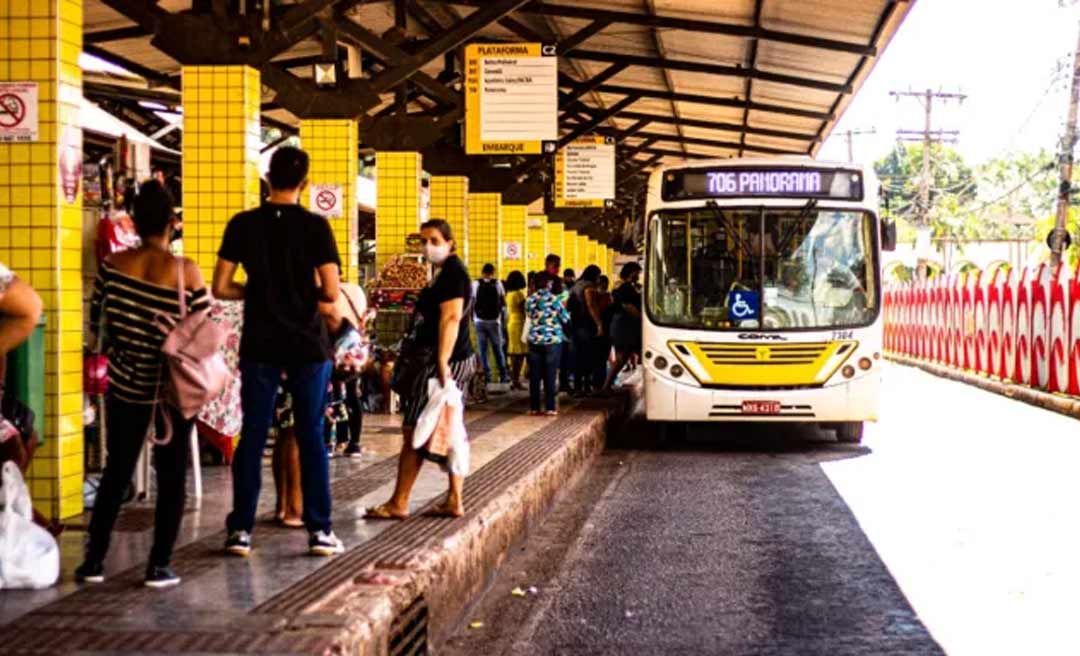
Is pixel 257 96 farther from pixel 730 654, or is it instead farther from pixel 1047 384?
pixel 1047 384

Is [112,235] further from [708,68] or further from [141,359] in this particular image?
[708,68]

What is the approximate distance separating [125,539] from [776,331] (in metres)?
9.14

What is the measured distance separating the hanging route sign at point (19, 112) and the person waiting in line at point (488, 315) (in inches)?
473

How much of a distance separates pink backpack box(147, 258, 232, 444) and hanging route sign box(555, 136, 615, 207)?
22.2 m

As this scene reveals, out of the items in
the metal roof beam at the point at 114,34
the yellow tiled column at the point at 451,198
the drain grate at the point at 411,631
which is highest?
the metal roof beam at the point at 114,34

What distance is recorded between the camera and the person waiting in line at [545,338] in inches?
687

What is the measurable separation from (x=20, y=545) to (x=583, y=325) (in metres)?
15.5

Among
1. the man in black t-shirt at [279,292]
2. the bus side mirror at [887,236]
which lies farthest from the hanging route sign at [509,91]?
the man in black t-shirt at [279,292]

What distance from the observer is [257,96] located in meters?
14.2

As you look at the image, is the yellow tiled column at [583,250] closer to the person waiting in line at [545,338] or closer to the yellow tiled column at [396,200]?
the yellow tiled column at [396,200]

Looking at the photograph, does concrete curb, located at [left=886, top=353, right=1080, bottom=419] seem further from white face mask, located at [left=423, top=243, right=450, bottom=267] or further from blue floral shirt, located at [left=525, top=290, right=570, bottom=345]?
white face mask, located at [left=423, top=243, right=450, bottom=267]

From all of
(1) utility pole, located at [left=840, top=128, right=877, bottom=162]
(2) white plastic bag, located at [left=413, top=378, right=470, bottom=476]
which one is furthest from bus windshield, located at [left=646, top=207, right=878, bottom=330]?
(1) utility pole, located at [left=840, top=128, right=877, bottom=162]

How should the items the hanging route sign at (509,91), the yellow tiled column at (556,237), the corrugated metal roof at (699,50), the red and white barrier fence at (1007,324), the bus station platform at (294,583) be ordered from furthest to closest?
the yellow tiled column at (556,237)
the red and white barrier fence at (1007,324)
the hanging route sign at (509,91)
the corrugated metal roof at (699,50)
the bus station platform at (294,583)

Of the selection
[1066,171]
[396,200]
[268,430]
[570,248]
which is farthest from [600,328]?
[570,248]
